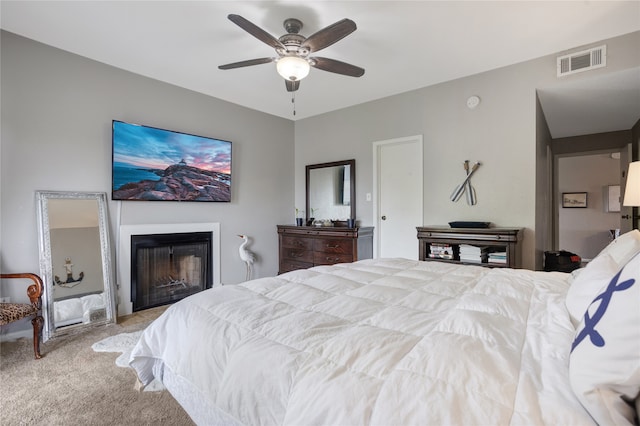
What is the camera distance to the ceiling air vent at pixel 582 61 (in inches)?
108

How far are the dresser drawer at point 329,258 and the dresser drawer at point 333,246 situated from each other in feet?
0.14

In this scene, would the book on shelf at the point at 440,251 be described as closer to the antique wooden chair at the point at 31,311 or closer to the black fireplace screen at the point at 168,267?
the black fireplace screen at the point at 168,267

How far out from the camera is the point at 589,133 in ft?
16.4

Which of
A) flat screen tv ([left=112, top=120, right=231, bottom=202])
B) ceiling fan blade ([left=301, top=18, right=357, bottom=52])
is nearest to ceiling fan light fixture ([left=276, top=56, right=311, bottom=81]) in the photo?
ceiling fan blade ([left=301, top=18, right=357, bottom=52])

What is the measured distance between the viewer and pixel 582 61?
2822mm

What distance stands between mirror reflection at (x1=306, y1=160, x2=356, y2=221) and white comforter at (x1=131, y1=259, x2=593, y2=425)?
286cm

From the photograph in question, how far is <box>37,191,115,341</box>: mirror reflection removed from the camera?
2.67 m

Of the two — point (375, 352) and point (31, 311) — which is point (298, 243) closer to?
point (31, 311)

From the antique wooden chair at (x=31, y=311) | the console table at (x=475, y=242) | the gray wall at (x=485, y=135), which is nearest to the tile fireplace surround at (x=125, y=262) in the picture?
the antique wooden chair at (x=31, y=311)

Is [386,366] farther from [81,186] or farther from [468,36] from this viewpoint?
[81,186]

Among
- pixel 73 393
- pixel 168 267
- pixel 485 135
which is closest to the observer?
pixel 73 393

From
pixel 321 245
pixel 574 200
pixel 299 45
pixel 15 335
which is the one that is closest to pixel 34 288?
pixel 15 335

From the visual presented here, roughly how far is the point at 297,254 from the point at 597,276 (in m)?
3.61

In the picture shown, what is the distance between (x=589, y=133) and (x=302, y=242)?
5.04 m
